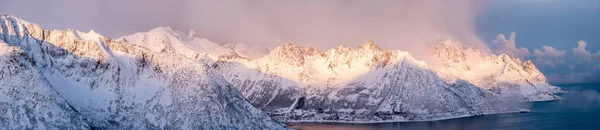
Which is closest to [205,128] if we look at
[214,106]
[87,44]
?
[214,106]

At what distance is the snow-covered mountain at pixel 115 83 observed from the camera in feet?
500

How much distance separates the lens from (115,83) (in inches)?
7141

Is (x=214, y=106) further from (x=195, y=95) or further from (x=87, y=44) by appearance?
(x=87, y=44)

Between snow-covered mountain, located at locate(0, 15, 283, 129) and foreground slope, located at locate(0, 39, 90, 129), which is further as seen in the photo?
snow-covered mountain, located at locate(0, 15, 283, 129)

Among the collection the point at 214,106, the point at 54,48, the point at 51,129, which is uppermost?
the point at 54,48

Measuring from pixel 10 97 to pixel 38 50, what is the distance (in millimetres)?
32424

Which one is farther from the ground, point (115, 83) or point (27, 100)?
point (115, 83)

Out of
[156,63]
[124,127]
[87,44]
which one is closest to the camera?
[124,127]

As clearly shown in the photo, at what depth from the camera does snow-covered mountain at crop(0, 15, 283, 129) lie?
15225 centimetres

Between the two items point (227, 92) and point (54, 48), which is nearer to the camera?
point (54, 48)

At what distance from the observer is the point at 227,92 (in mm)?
198000

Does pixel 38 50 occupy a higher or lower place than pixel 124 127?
higher

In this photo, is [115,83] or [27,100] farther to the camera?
[115,83]

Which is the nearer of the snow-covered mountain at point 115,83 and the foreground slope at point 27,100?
the foreground slope at point 27,100
